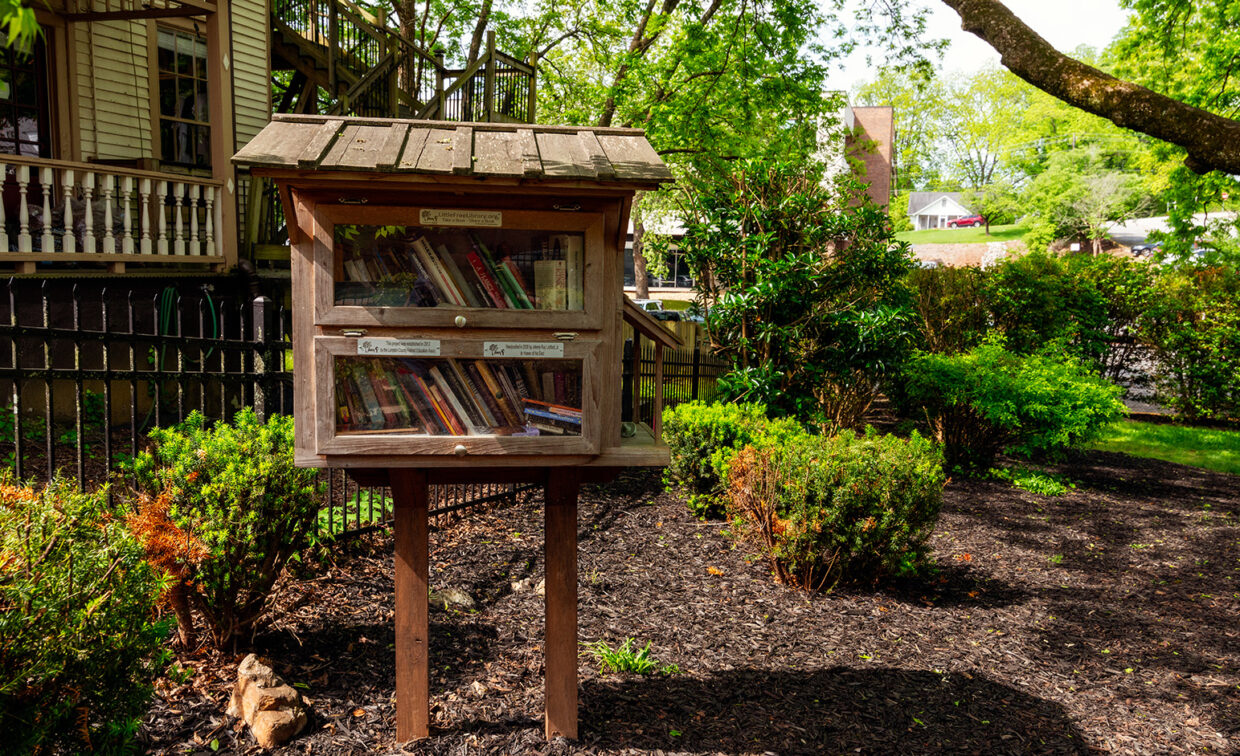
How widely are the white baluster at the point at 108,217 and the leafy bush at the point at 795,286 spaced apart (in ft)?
19.2

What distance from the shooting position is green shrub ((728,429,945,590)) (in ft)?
15.9

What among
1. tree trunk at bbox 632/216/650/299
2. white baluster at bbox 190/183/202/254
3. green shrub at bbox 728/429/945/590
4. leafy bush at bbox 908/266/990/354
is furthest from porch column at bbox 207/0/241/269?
tree trunk at bbox 632/216/650/299

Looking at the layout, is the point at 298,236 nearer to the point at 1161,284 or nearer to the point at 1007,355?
the point at 1007,355

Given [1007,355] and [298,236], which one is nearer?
[298,236]

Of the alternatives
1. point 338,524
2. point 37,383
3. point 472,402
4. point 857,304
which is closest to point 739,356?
point 857,304

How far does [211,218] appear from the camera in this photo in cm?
976

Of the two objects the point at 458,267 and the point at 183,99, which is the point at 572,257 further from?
the point at 183,99

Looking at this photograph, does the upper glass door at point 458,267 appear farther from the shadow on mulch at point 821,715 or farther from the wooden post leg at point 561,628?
the shadow on mulch at point 821,715

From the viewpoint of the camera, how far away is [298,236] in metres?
2.63

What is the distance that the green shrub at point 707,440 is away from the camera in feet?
21.6

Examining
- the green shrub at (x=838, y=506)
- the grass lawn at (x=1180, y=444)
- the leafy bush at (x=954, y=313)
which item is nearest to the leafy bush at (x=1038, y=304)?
the leafy bush at (x=954, y=313)

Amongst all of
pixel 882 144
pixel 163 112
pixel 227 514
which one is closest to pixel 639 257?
pixel 882 144

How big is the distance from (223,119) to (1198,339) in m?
14.1

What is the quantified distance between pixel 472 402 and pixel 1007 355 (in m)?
7.92
